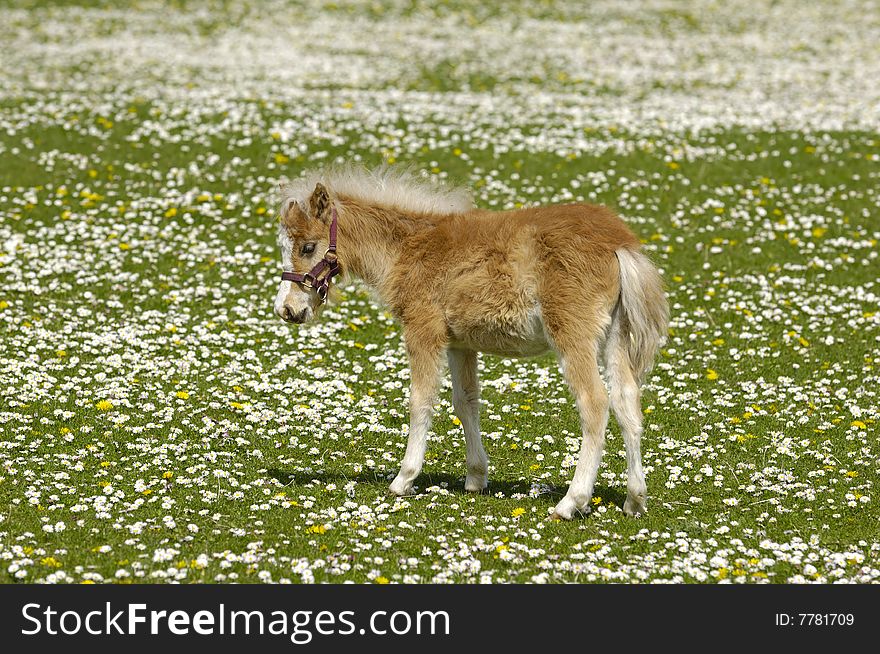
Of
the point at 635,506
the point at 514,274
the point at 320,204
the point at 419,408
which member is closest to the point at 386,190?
the point at 320,204

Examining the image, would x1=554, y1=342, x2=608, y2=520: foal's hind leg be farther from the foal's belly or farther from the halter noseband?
the halter noseband

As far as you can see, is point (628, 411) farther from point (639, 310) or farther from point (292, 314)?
point (292, 314)

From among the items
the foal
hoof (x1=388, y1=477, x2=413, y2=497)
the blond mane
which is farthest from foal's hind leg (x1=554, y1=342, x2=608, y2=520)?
the blond mane

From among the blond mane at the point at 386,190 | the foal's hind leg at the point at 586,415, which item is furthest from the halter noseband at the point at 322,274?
the foal's hind leg at the point at 586,415

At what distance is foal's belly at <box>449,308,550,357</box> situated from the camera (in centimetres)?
995

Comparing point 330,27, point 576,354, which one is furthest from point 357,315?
point 330,27

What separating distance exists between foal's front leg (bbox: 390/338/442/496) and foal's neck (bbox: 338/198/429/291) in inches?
36.0

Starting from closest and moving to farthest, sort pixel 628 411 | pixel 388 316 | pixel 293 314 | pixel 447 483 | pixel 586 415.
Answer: pixel 586 415 < pixel 628 411 < pixel 293 314 < pixel 447 483 < pixel 388 316

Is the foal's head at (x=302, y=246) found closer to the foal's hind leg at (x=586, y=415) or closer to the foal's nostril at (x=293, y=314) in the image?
the foal's nostril at (x=293, y=314)

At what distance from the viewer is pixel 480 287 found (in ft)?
33.0

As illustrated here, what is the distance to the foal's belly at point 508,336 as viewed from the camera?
32.7 ft

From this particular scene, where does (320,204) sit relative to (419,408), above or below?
above

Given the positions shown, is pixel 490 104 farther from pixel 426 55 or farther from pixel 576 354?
pixel 576 354

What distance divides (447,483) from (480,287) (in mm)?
2222
